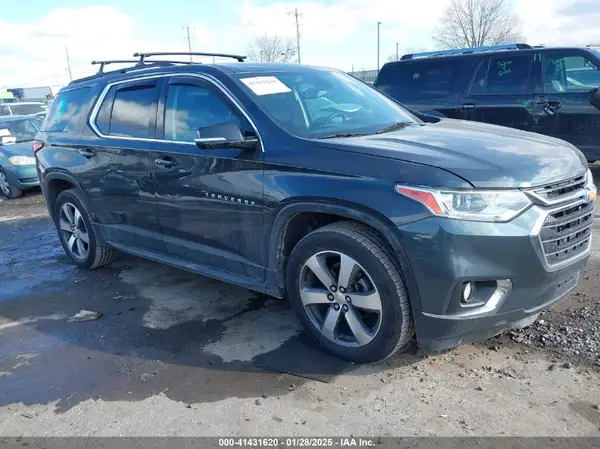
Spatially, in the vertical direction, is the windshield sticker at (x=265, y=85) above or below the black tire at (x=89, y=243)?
above

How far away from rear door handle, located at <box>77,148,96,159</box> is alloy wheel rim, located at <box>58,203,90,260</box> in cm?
69

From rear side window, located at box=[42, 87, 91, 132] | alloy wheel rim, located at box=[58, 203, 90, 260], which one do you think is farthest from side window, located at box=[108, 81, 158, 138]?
alloy wheel rim, located at box=[58, 203, 90, 260]

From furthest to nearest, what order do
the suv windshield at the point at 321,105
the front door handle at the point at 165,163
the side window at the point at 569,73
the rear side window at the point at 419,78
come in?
the rear side window at the point at 419,78, the side window at the point at 569,73, the front door handle at the point at 165,163, the suv windshield at the point at 321,105

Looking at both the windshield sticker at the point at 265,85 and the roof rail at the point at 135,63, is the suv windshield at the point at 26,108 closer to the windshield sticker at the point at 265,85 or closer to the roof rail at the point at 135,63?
the roof rail at the point at 135,63

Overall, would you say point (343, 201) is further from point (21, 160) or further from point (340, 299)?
point (21, 160)

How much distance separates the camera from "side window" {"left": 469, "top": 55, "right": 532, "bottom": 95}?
314 inches

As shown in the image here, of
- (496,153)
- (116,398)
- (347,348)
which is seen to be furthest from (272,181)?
(116,398)

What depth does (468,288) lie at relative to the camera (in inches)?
112


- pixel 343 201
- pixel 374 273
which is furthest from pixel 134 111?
pixel 374 273

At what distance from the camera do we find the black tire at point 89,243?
5.25m

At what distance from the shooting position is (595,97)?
7242mm

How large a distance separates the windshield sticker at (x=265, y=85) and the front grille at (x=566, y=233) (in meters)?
1.99

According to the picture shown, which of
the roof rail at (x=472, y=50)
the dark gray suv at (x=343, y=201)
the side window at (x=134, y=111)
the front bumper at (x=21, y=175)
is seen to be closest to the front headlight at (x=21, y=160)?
the front bumper at (x=21, y=175)

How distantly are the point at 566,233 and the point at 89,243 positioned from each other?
4.28 meters
